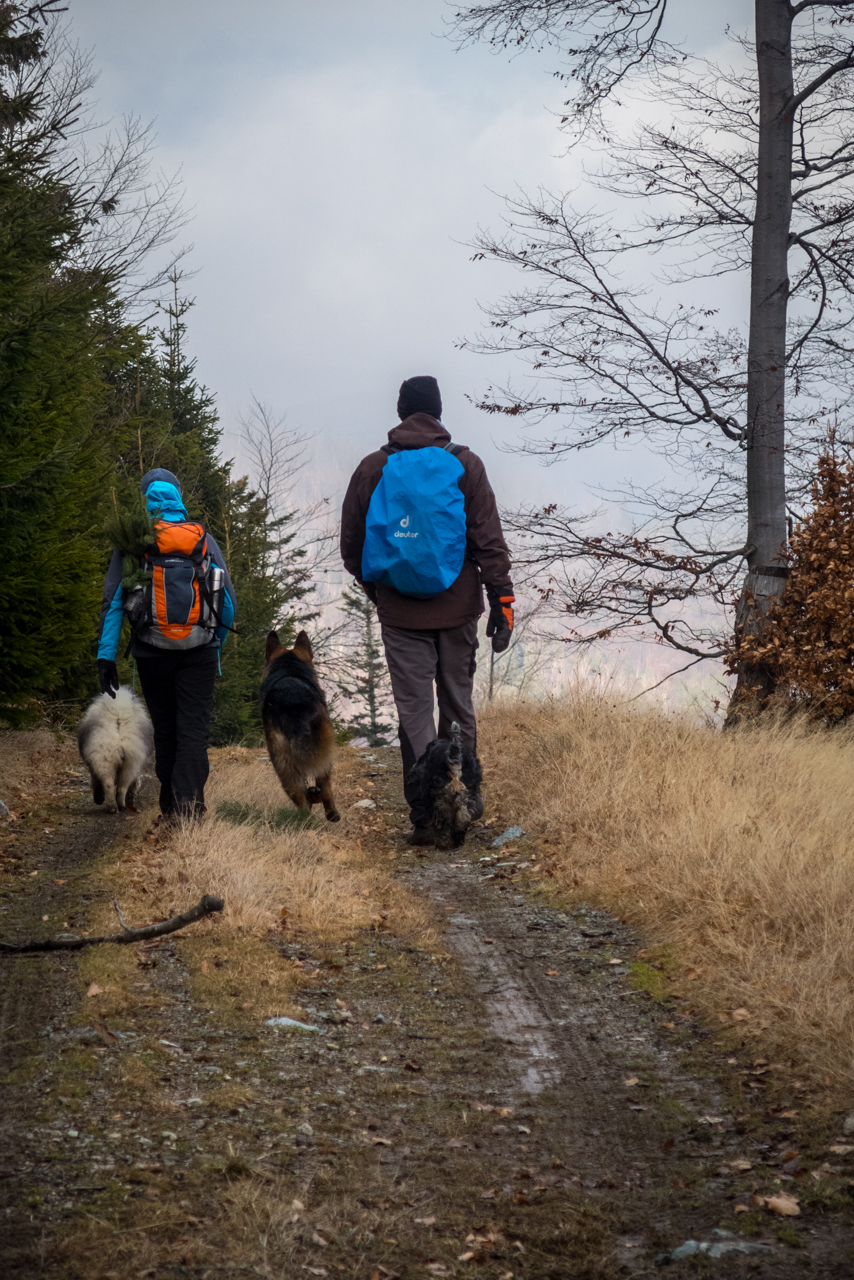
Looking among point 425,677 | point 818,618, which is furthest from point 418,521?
point 818,618

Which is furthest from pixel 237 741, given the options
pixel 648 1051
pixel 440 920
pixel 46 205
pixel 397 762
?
pixel 648 1051

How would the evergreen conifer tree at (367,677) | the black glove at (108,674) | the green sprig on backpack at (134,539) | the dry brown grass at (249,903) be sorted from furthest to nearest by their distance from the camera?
the evergreen conifer tree at (367,677) < the black glove at (108,674) < the green sprig on backpack at (134,539) < the dry brown grass at (249,903)

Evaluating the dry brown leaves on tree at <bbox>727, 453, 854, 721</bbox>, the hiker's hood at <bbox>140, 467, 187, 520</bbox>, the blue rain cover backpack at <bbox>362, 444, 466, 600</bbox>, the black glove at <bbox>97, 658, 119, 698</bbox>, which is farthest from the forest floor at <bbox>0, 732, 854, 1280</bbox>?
the dry brown leaves on tree at <bbox>727, 453, 854, 721</bbox>

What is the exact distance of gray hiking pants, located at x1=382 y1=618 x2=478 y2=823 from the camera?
6.58 meters

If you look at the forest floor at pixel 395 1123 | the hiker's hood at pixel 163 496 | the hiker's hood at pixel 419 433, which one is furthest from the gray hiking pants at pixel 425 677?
the forest floor at pixel 395 1123

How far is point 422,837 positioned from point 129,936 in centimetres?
277

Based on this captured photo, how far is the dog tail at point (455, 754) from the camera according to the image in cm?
628

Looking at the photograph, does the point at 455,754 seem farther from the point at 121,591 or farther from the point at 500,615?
the point at 121,591

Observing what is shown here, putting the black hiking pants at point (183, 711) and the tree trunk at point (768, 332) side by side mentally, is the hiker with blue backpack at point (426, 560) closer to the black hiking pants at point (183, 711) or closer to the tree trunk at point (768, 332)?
the black hiking pants at point (183, 711)

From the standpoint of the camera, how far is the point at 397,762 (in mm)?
Result: 11227

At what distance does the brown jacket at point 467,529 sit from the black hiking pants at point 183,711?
1265mm

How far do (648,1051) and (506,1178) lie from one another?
1.08m

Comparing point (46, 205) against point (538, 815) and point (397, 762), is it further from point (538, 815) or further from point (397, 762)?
point (538, 815)

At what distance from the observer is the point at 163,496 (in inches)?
247
